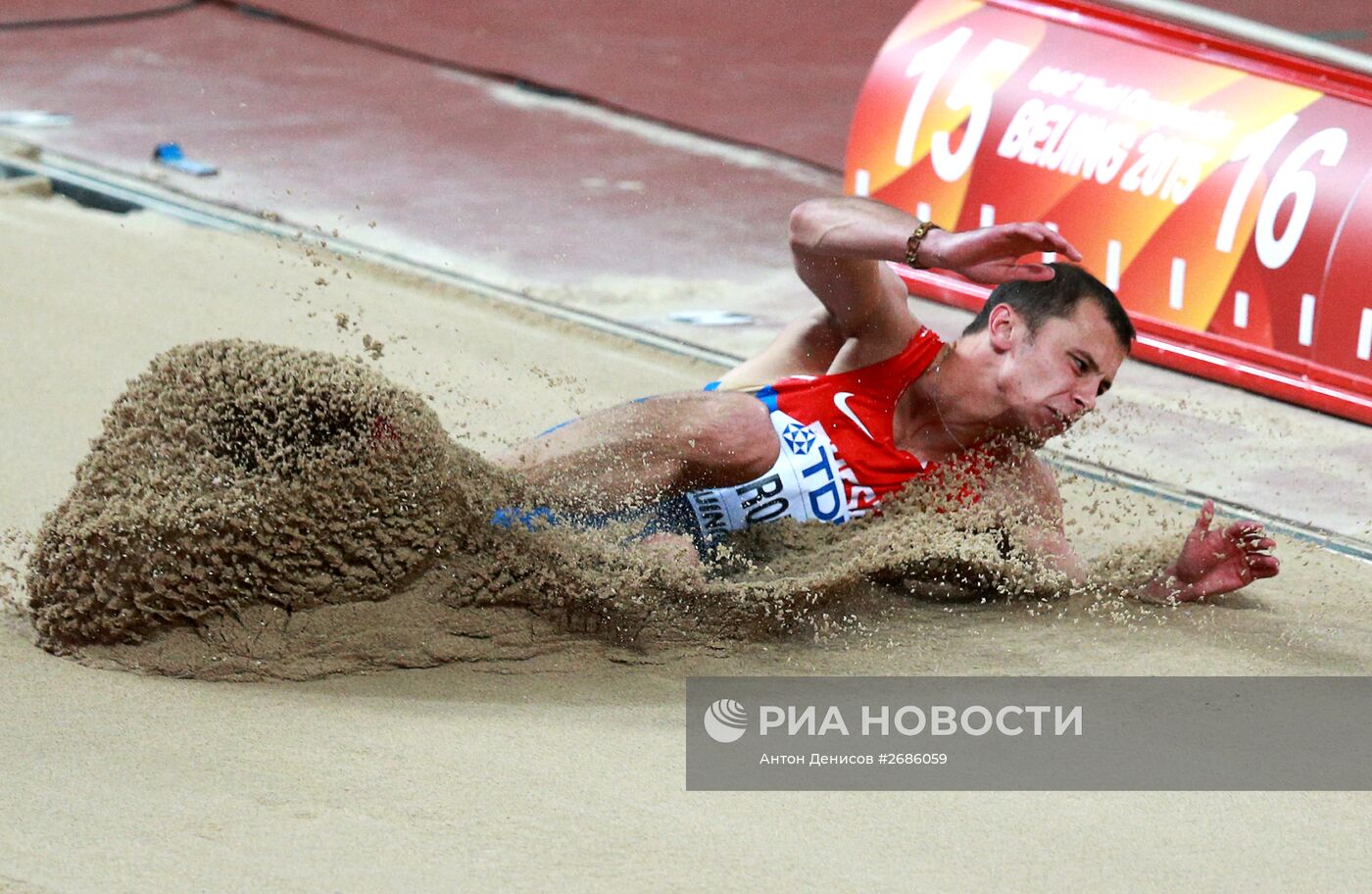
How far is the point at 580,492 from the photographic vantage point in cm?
305

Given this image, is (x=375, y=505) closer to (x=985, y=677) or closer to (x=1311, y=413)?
(x=985, y=677)

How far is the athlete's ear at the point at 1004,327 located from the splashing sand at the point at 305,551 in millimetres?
606

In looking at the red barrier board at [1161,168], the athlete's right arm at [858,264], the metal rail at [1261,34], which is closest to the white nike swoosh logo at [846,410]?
the athlete's right arm at [858,264]

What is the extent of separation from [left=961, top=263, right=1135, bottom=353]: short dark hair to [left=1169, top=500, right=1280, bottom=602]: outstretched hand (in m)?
0.38

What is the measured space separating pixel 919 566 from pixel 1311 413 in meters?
1.69

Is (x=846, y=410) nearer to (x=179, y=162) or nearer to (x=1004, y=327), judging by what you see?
(x=1004, y=327)

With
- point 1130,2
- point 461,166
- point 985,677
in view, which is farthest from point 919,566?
point 461,166

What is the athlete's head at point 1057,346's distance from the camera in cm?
310

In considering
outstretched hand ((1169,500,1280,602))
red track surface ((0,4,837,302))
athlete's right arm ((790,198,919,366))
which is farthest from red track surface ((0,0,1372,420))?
outstretched hand ((1169,500,1280,602))

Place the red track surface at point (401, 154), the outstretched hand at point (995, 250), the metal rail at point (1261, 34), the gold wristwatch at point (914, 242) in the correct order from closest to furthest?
the outstretched hand at point (995, 250)
the gold wristwatch at point (914, 242)
the metal rail at point (1261, 34)
the red track surface at point (401, 154)

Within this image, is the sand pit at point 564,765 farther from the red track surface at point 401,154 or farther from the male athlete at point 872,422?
the red track surface at point 401,154

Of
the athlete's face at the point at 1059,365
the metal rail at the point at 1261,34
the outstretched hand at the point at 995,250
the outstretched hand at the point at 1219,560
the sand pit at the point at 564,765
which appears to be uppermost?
the metal rail at the point at 1261,34

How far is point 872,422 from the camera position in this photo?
10.5ft

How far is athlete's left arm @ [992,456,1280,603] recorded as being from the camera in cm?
321
